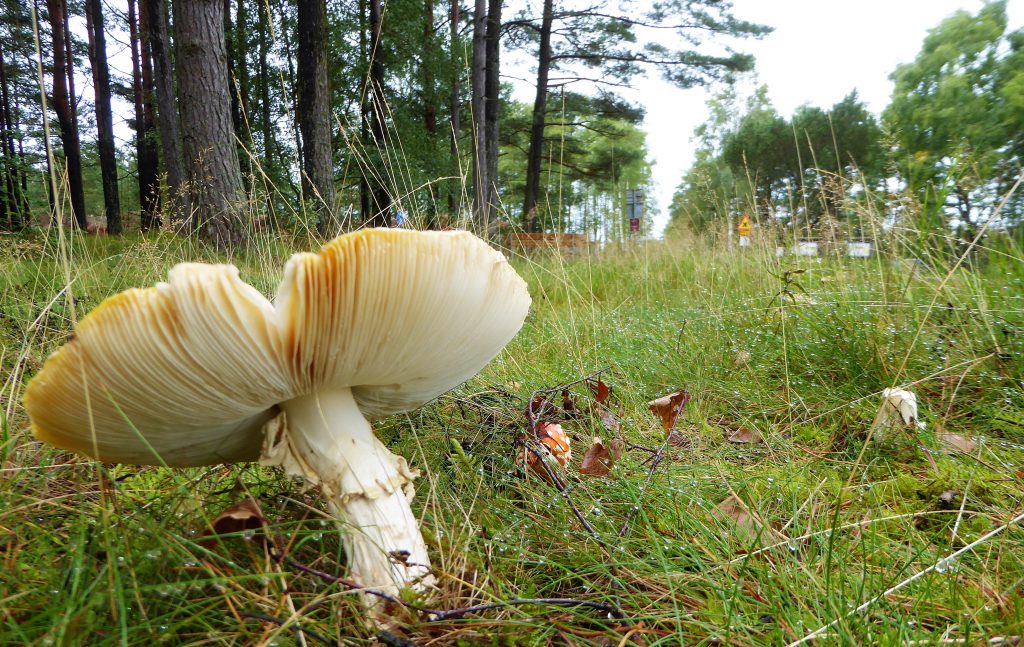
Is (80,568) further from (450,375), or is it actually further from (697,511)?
(697,511)

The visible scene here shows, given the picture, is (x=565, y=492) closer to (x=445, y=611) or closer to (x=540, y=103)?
(x=445, y=611)

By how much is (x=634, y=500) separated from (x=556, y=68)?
1456cm

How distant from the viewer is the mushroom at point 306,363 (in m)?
0.68

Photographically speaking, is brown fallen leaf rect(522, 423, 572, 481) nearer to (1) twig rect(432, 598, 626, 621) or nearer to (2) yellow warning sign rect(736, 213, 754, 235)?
(1) twig rect(432, 598, 626, 621)

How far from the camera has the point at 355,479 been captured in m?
0.96

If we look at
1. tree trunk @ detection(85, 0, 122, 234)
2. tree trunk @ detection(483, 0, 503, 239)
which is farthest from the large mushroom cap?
tree trunk @ detection(85, 0, 122, 234)

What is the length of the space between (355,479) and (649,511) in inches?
27.2

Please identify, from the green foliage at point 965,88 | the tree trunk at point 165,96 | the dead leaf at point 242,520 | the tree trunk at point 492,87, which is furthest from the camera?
the green foliage at point 965,88

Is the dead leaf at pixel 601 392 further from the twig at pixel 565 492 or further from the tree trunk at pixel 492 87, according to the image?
the tree trunk at pixel 492 87

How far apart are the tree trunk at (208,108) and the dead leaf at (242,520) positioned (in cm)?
373

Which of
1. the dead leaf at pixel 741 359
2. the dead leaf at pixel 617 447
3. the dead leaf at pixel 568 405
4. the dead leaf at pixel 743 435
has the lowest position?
the dead leaf at pixel 743 435

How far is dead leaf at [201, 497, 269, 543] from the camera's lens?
0.89m

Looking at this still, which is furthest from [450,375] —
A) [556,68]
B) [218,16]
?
[556,68]

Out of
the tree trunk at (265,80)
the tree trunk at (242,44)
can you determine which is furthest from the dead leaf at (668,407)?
the tree trunk at (242,44)
